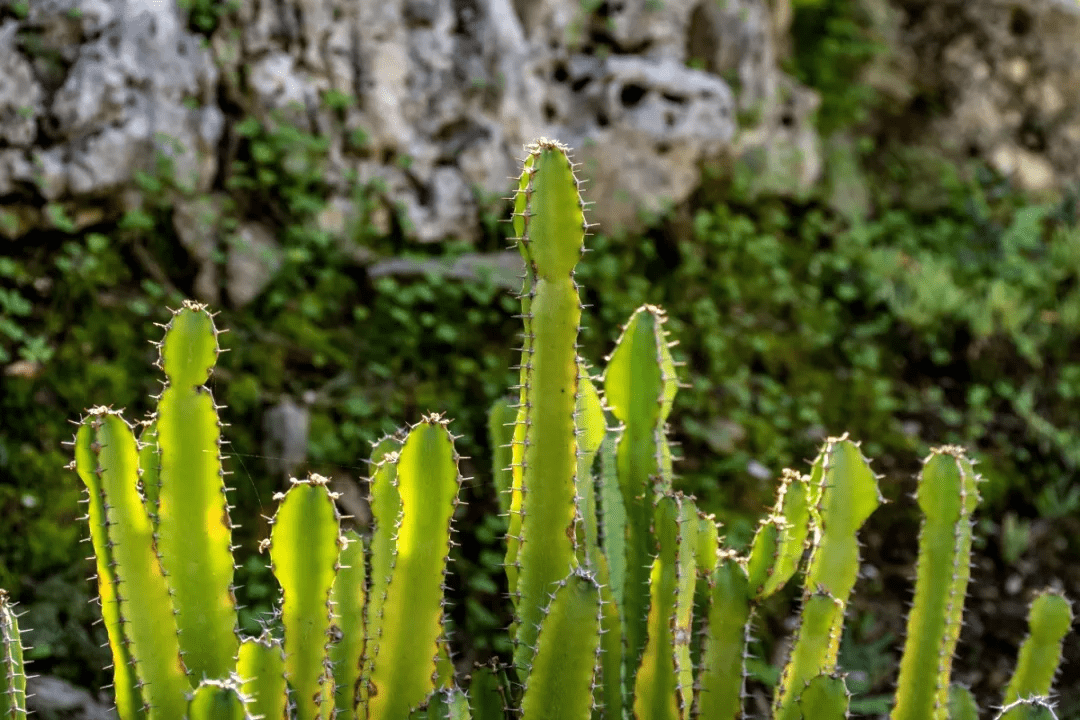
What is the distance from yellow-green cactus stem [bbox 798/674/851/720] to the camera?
1.69m

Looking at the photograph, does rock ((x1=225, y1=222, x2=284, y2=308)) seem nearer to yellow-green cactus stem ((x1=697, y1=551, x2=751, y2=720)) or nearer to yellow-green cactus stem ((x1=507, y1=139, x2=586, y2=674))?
yellow-green cactus stem ((x1=507, y1=139, x2=586, y2=674))

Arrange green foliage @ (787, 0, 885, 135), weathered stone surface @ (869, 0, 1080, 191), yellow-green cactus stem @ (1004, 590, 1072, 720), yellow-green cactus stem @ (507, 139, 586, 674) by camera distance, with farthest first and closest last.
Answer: weathered stone surface @ (869, 0, 1080, 191) < green foliage @ (787, 0, 885, 135) < yellow-green cactus stem @ (1004, 590, 1072, 720) < yellow-green cactus stem @ (507, 139, 586, 674)

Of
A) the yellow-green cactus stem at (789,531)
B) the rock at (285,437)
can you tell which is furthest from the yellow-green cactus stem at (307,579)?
the rock at (285,437)

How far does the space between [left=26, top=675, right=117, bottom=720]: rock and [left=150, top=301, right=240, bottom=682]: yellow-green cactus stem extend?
96 centimetres

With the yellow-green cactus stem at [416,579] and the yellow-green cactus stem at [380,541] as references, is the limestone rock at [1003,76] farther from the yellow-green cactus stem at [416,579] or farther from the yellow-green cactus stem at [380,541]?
the yellow-green cactus stem at [416,579]

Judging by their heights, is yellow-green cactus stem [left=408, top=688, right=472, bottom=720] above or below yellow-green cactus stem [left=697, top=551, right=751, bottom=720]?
below

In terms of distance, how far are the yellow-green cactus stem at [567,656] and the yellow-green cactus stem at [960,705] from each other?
114 cm

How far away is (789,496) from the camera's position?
6.36 feet

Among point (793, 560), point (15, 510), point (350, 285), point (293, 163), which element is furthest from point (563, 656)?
point (293, 163)

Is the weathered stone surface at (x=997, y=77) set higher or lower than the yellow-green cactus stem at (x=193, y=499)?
higher

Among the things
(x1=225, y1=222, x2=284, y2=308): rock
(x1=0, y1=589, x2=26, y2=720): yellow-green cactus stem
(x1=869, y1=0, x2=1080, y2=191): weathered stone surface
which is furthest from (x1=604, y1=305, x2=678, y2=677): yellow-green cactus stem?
(x1=869, y1=0, x2=1080, y2=191): weathered stone surface

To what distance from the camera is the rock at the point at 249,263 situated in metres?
3.60

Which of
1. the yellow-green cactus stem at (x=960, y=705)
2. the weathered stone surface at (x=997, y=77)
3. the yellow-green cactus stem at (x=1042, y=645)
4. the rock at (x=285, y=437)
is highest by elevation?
the weathered stone surface at (x=997, y=77)

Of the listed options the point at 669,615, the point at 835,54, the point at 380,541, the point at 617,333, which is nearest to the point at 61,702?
the point at 380,541
